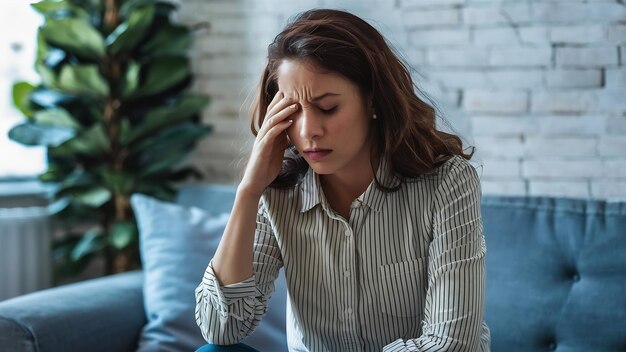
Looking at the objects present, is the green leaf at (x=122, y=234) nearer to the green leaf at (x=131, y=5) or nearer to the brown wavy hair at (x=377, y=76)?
the green leaf at (x=131, y=5)

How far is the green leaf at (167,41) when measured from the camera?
9.20ft

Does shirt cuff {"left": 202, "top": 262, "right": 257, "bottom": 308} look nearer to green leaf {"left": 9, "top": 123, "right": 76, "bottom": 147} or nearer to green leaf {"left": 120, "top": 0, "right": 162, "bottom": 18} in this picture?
green leaf {"left": 9, "top": 123, "right": 76, "bottom": 147}

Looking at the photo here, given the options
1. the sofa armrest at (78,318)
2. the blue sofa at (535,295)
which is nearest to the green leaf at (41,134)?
the sofa armrest at (78,318)

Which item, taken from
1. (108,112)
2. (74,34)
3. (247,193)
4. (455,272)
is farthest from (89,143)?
(455,272)

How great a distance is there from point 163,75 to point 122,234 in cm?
55

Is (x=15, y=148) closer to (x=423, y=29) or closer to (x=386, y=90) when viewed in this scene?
(x=423, y=29)

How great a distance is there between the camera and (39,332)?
6.23 feet

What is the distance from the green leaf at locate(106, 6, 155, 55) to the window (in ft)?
1.58

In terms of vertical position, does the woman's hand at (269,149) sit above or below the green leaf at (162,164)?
above

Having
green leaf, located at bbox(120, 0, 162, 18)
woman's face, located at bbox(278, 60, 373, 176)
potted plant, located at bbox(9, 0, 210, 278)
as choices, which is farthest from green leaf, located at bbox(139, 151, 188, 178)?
woman's face, located at bbox(278, 60, 373, 176)

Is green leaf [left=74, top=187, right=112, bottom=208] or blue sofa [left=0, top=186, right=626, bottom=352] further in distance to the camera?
green leaf [left=74, top=187, right=112, bottom=208]

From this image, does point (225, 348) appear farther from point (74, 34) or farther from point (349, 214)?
point (74, 34)

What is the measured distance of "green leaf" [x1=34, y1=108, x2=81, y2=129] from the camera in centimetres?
274

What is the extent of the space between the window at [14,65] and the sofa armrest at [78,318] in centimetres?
96
